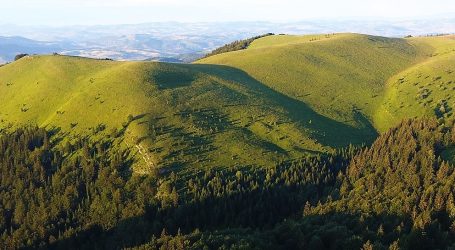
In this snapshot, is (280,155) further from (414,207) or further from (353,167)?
(414,207)

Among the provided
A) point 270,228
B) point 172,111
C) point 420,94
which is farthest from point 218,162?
point 420,94

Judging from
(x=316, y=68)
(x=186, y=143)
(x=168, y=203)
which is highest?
(x=316, y=68)

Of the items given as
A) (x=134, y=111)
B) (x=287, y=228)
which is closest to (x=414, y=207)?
(x=287, y=228)

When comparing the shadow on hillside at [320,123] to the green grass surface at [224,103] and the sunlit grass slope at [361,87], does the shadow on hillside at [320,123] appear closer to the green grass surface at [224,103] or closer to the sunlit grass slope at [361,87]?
the green grass surface at [224,103]

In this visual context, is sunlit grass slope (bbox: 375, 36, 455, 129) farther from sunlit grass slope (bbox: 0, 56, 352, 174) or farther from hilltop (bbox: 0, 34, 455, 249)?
sunlit grass slope (bbox: 0, 56, 352, 174)

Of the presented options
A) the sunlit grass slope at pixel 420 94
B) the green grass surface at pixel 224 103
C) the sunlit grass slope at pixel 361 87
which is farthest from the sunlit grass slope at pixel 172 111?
the sunlit grass slope at pixel 420 94
